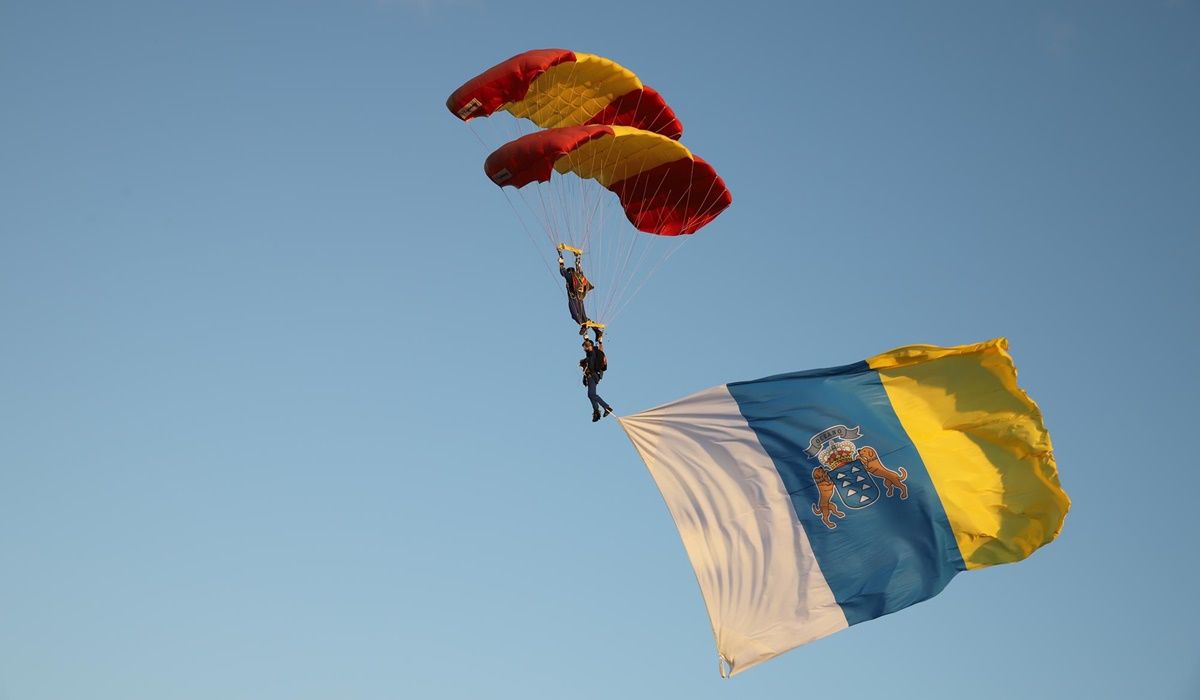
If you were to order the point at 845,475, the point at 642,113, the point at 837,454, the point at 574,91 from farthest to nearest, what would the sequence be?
the point at 642,113, the point at 574,91, the point at 837,454, the point at 845,475

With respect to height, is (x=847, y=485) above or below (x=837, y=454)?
below

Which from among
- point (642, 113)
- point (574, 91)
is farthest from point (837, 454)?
point (574, 91)

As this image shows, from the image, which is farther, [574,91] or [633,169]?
[633,169]

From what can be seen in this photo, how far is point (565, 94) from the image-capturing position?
74.4 feet

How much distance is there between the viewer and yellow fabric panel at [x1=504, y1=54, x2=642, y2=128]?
22.1 meters

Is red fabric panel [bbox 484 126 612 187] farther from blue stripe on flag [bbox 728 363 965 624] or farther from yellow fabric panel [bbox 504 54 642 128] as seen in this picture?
Answer: blue stripe on flag [bbox 728 363 965 624]

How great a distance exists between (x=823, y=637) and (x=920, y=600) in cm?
122

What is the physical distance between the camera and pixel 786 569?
20297mm

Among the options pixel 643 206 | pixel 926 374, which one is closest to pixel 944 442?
pixel 926 374

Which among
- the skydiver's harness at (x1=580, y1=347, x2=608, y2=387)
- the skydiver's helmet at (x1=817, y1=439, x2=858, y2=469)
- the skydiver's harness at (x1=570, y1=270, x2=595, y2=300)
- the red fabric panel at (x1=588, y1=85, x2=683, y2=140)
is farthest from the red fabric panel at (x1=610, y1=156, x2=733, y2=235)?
the skydiver's helmet at (x1=817, y1=439, x2=858, y2=469)

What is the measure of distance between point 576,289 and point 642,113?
2817mm

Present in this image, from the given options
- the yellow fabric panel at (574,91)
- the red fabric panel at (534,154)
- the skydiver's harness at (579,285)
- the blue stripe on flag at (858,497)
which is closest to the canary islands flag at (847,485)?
the blue stripe on flag at (858,497)

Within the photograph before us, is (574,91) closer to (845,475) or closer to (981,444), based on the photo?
(845,475)

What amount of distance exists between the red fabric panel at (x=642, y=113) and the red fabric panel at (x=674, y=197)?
557 millimetres
